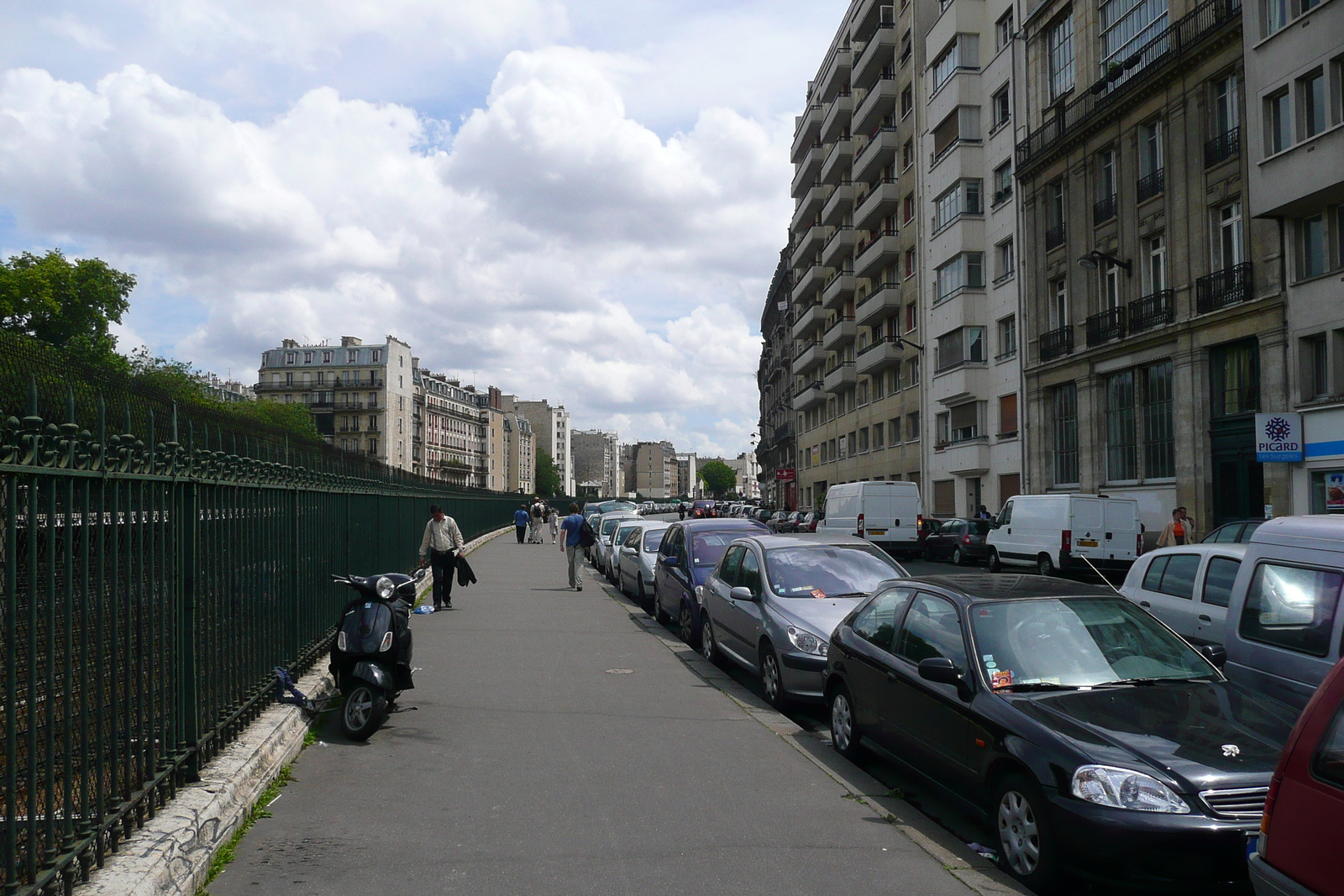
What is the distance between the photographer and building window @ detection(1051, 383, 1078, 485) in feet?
115

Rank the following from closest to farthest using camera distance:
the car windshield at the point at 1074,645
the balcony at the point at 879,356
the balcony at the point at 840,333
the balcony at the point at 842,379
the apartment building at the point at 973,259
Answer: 1. the car windshield at the point at 1074,645
2. the apartment building at the point at 973,259
3. the balcony at the point at 879,356
4. the balcony at the point at 842,379
5. the balcony at the point at 840,333

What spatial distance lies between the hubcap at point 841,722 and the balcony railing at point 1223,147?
2415 cm

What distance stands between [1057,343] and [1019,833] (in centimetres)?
3285

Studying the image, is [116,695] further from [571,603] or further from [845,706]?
[571,603]

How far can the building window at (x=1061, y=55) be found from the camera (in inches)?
1377

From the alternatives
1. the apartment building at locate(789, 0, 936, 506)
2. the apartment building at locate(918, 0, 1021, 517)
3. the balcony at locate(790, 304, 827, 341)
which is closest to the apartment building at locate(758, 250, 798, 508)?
the balcony at locate(790, 304, 827, 341)

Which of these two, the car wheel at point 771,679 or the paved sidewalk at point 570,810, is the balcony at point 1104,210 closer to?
the car wheel at point 771,679

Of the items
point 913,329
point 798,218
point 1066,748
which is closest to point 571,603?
point 1066,748

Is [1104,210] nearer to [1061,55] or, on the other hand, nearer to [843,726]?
[1061,55]

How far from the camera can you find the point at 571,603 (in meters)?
18.5

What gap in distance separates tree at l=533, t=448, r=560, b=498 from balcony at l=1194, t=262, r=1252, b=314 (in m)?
164

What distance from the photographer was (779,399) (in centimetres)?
9231

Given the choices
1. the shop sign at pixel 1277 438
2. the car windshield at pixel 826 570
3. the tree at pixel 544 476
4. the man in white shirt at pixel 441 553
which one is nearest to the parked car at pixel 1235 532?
the shop sign at pixel 1277 438

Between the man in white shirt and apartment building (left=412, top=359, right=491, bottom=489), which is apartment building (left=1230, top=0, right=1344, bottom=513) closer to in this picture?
the man in white shirt
